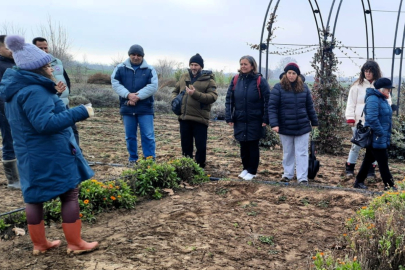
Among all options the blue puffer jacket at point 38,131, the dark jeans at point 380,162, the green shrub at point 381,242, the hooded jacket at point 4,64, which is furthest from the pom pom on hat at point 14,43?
the dark jeans at point 380,162

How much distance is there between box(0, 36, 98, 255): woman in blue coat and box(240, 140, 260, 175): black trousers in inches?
120

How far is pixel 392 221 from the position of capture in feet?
9.23

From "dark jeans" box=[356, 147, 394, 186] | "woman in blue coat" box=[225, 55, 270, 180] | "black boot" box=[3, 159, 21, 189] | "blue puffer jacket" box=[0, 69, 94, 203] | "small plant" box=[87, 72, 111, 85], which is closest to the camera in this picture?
"blue puffer jacket" box=[0, 69, 94, 203]

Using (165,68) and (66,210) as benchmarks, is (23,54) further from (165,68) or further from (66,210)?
(165,68)

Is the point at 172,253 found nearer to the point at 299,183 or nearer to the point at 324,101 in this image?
the point at 299,183

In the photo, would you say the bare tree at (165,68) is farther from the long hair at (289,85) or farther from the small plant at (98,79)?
the long hair at (289,85)

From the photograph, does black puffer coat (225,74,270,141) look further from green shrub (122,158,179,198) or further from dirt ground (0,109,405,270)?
green shrub (122,158,179,198)

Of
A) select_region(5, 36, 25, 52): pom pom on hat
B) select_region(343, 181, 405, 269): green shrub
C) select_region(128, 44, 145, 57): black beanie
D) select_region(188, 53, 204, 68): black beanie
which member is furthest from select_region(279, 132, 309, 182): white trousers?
select_region(5, 36, 25, 52): pom pom on hat

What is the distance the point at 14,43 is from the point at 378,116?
163 inches

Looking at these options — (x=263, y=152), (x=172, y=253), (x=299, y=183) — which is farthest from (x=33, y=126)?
(x=263, y=152)

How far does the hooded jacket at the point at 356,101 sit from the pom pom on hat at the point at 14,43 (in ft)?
14.7

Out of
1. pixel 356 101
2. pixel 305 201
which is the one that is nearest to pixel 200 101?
pixel 305 201

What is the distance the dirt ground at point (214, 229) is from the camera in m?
3.01

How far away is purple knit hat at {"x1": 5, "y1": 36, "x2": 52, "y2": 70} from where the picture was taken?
2779mm
